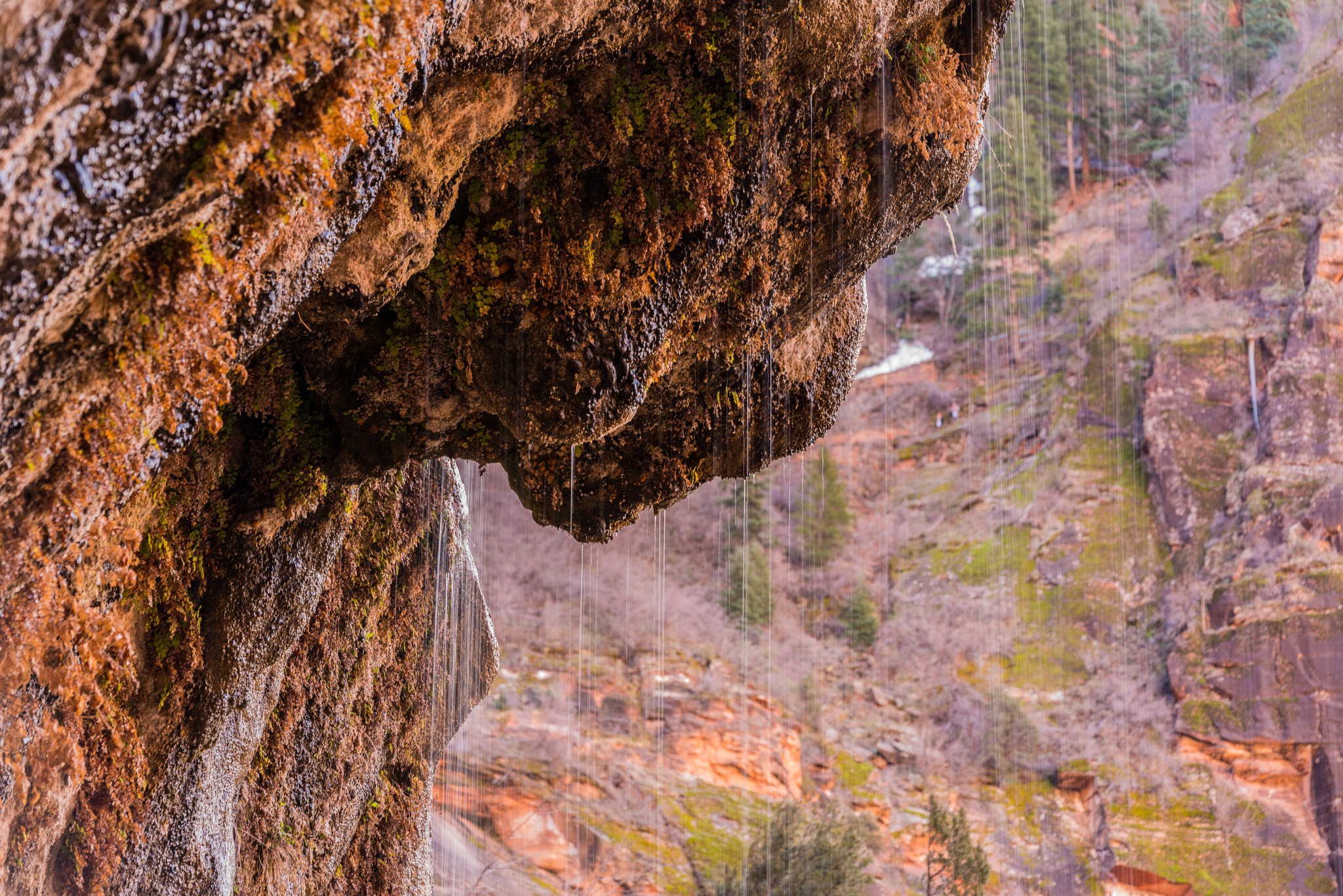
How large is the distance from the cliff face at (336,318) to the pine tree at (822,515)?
55.3 feet

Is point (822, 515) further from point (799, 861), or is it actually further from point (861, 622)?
point (799, 861)

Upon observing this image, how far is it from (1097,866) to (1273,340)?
12388 millimetres

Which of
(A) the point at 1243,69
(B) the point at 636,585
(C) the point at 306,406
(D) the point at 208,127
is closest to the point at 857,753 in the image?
(B) the point at 636,585

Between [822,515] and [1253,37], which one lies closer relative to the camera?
[822,515]

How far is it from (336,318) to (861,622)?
Answer: 62.6ft

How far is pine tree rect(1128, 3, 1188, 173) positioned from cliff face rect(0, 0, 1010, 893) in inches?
986

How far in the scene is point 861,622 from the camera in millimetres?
21953

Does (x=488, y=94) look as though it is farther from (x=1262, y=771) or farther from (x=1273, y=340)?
(x=1273, y=340)

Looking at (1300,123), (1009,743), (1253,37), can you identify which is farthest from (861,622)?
(1253,37)

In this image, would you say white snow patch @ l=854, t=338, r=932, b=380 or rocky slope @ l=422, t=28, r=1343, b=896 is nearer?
rocky slope @ l=422, t=28, r=1343, b=896

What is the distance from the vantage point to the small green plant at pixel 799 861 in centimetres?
1455

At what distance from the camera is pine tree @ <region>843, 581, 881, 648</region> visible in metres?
21.8

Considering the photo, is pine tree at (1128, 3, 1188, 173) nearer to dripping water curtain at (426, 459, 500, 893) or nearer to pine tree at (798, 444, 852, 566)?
pine tree at (798, 444, 852, 566)

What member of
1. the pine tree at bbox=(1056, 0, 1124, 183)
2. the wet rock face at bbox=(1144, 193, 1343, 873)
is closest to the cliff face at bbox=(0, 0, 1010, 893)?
the wet rock face at bbox=(1144, 193, 1343, 873)
